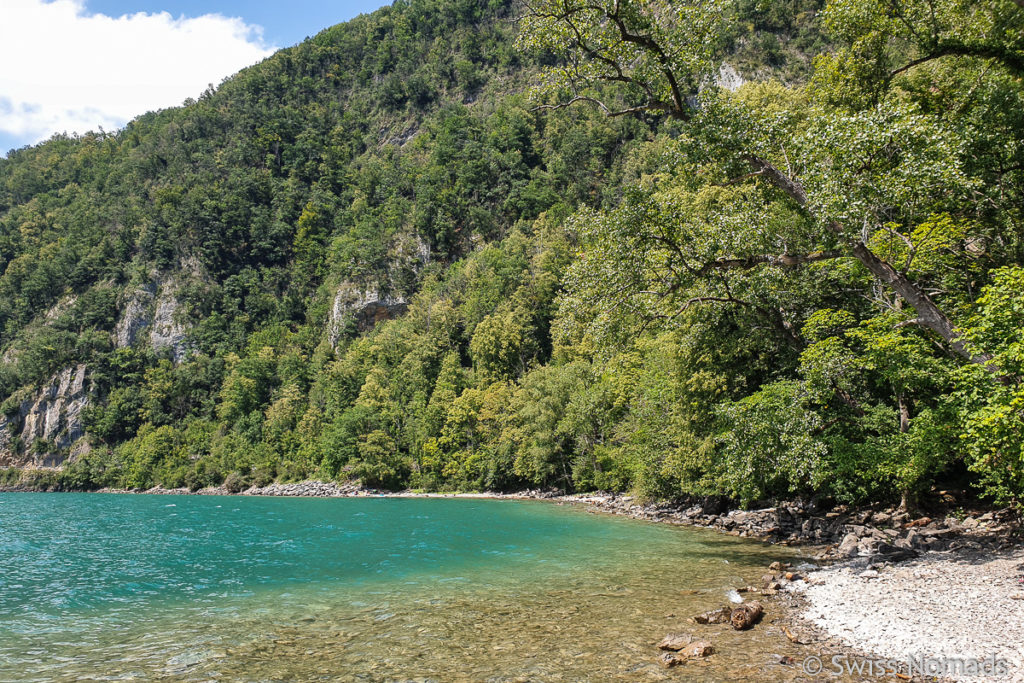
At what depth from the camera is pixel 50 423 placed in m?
111

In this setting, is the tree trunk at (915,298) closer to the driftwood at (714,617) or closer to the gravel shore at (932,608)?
the gravel shore at (932,608)

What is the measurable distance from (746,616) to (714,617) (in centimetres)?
65

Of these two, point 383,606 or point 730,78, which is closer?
point 383,606

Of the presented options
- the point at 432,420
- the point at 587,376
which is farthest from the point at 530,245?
the point at 587,376

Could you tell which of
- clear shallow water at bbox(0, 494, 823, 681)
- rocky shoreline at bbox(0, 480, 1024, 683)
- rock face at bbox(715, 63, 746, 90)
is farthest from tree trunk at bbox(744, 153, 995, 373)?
rock face at bbox(715, 63, 746, 90)

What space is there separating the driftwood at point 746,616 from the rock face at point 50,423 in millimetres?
131383

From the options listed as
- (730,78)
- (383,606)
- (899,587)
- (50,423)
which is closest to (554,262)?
(730,78)

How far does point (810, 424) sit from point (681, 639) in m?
8.63

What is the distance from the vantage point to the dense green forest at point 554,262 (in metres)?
13.1

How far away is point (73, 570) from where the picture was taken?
2002cm

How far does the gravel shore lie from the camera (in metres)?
8.05

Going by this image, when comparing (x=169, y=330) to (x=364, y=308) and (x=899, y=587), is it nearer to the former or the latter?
(x=364, y=308)

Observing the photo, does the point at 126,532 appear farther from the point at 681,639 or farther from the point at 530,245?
the point at 530,245

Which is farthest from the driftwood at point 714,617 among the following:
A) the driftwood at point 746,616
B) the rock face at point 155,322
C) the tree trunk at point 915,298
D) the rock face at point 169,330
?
the rock face at point 155,322
